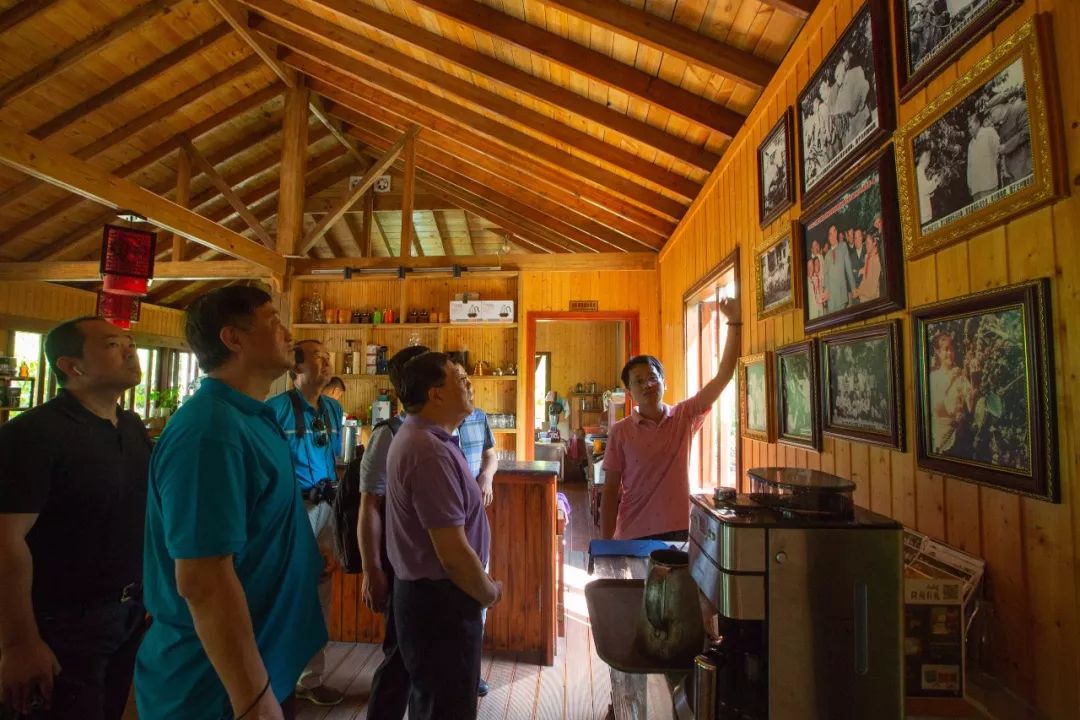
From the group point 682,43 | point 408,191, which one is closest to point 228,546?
point 682,43

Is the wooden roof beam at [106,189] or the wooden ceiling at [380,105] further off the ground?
the wooden ceiling at [380,105]

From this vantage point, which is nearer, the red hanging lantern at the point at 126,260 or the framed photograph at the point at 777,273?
the framed photograph at the point at 777,273

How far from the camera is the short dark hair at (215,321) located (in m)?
1.13

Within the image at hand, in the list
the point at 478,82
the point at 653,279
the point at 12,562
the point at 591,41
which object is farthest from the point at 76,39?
the point at 653,279

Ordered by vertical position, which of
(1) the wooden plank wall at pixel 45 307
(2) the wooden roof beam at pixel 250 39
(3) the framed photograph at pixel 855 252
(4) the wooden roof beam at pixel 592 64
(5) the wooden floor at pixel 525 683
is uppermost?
(2) the wooden roof beam at pixel 250 39

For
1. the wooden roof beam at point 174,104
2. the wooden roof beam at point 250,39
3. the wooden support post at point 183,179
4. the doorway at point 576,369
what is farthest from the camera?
the doorway at point 576,369

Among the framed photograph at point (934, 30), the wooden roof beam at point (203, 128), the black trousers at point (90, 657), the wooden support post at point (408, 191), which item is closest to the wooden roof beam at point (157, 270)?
the wooden roof beam at point (203, 128)

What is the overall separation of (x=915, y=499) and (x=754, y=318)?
119cm

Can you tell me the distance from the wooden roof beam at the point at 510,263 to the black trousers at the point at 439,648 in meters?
4.24

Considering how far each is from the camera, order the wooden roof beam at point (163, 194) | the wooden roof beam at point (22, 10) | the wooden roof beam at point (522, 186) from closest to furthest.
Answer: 1. the wooden roof beam at point (22, 10)
2. the wooden roof beam at point (522, 186)
3. the wooden roof beam at point (163, 194)

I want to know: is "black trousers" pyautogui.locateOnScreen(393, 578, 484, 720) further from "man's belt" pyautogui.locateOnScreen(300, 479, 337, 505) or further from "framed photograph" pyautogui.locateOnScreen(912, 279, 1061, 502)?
"framed photograph" pyautogui.locateOnScreen(912, 279, 1061, 502)

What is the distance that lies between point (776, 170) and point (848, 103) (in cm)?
56

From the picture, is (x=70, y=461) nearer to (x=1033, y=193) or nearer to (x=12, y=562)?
(x=12, y=562)

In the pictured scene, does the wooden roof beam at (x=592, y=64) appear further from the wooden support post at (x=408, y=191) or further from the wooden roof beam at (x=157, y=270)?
the wooden roof beam at (x=157, y=270)
